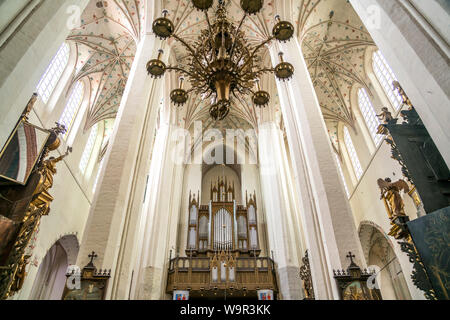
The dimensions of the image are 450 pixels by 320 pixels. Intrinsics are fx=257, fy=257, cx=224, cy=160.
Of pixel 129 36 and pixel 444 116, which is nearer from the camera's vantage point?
pixel 444 116

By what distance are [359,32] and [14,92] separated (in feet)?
34.1

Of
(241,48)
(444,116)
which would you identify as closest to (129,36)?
(241,48)

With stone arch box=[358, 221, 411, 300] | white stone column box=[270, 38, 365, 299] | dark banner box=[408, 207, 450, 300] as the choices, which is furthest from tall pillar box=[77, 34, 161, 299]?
stone arch box=[358, 221, 411, 300]

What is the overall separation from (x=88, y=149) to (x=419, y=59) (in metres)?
11.9

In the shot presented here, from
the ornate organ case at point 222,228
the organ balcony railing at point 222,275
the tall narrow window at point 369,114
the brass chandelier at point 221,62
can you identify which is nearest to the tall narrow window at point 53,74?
the brass chandelier at point 221,62

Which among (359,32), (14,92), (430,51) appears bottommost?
(14,92)

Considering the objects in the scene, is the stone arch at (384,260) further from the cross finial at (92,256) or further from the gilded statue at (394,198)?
the cross finial at (92,256)

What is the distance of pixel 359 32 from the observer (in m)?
9.18

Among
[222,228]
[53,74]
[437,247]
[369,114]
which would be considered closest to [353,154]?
[369,114]

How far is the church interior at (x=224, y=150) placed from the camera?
9.06 ft

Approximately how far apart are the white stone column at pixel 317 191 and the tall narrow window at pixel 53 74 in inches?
283

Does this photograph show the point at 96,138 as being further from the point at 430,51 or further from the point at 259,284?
the point at 430,51

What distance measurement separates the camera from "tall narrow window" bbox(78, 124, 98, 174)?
10844 mm
